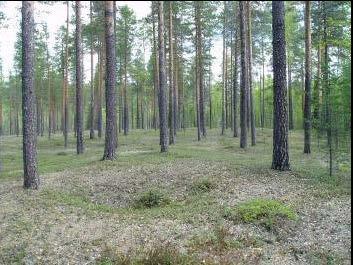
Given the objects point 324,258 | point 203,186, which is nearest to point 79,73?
point 203,186

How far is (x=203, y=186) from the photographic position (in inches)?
536

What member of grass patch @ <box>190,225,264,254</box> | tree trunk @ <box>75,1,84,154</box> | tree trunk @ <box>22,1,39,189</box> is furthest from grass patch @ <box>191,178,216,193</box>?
tree trunk @ <box>75,1,84,154</box>

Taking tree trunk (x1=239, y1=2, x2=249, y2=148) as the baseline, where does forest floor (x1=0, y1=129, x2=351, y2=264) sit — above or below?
below

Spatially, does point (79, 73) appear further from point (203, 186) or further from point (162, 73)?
point (203, 186)

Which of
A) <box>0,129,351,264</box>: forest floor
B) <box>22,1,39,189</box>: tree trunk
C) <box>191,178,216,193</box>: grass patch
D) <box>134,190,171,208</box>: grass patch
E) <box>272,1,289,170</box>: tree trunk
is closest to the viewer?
<box>0,129,351,264</box>: forest floor

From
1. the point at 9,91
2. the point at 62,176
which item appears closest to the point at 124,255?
the point at 62,176

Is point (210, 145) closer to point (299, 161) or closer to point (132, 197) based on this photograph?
point (299, 161)

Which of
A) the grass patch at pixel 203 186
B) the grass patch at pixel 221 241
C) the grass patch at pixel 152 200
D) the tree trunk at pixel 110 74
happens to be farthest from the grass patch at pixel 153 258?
the tree trunk at pixel 110 74

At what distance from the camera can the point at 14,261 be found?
29.4 feet

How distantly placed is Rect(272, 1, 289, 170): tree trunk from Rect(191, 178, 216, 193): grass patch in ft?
11.0

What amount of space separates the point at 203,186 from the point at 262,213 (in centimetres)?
325

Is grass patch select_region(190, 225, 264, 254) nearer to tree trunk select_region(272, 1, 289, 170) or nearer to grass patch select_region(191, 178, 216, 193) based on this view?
grass patch select_region(191, 178, 216, 193)

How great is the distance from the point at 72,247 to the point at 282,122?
9292 mm

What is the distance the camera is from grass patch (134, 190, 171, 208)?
12.4 m
